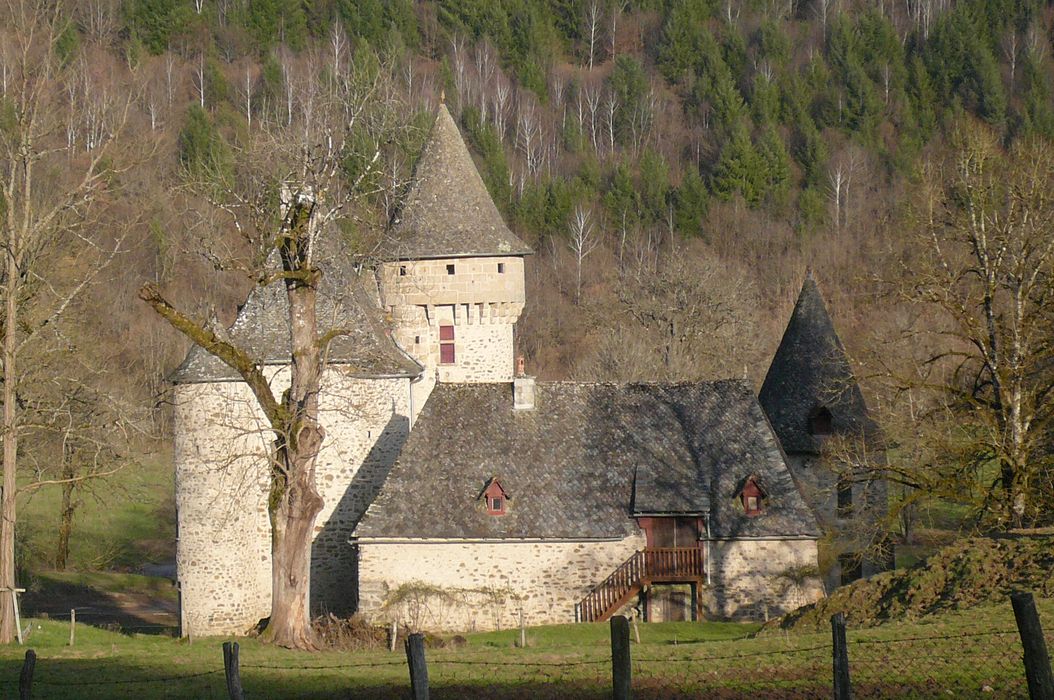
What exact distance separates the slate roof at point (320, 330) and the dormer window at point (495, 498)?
3186 millimetres

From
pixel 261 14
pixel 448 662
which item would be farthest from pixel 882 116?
pixel 448 662

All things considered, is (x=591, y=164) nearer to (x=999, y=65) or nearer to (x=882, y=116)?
(x=882, y=116)

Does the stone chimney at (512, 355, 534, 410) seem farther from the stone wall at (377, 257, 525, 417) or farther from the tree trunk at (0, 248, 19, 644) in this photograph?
the tree trunk at (0, 248, 19, 644)

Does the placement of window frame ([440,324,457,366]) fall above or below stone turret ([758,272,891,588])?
above

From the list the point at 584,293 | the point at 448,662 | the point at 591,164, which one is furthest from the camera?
the point at 591,164

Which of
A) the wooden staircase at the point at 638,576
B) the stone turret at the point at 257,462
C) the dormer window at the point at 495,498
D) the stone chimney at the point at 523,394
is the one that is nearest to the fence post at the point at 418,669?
the wooden staircase at the point at 638,576

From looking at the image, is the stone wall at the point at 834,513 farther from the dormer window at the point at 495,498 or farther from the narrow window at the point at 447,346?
the narrow window at the point at 447,346

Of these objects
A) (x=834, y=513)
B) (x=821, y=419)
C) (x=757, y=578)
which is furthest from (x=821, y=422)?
(x=757, y=578)

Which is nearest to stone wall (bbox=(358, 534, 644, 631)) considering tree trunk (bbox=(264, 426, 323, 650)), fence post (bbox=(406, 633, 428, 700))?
tree trunk (bbox=(264, 426, 323, 650))

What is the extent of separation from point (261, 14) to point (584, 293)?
164 ft

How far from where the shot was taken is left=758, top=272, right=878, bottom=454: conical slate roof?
33.3 metres

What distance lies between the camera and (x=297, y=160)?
23156 mm

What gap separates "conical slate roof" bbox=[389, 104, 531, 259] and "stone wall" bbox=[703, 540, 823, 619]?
9.48 meters

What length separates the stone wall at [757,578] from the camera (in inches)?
1137
